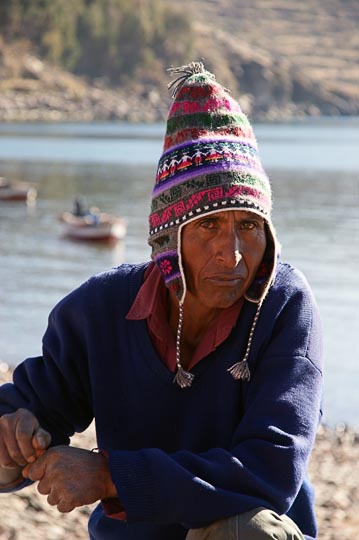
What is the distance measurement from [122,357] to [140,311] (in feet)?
0.40

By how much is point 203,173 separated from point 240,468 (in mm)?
653

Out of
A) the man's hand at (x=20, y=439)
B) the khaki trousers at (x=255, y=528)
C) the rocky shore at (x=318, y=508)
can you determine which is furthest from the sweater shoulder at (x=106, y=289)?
the rocky shore at (x=318, y=508)

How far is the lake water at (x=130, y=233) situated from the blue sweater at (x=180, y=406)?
590 centimetres

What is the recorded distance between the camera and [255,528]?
2.15 meters

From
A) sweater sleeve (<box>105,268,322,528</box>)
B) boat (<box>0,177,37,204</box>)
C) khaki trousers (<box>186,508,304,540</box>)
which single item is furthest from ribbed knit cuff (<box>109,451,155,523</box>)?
boat (<box>0,177,37,204</box>)

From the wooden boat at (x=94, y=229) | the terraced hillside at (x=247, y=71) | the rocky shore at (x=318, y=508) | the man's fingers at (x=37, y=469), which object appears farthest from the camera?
the terraced hillside at (x=247, y=71)

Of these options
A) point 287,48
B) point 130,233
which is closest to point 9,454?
point 130,233

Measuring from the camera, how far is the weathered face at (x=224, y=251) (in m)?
2.40

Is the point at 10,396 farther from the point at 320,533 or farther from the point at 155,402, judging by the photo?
the point at 320,533

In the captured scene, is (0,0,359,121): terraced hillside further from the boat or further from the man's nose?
the man's nose

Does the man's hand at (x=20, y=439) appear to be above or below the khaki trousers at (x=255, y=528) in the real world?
above

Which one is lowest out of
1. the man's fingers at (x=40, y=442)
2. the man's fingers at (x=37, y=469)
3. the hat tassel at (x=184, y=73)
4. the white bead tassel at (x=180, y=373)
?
the man's fingers at (x=37, y=469)

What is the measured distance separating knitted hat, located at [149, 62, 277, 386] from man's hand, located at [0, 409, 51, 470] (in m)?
0.44

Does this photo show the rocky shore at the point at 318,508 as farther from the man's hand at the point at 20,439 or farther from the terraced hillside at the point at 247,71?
the terraced hillside at the point at 247,71
